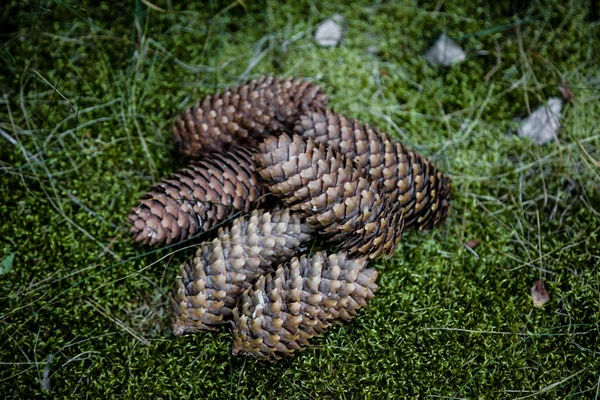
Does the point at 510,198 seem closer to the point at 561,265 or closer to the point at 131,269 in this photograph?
the point at 561,265

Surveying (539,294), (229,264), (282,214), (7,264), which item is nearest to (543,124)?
(539,294)

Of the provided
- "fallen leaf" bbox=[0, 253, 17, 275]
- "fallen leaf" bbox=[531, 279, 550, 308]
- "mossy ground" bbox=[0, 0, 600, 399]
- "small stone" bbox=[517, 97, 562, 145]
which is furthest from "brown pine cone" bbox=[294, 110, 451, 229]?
"fallen leaf" bbox=[0, 253, 17, 275]

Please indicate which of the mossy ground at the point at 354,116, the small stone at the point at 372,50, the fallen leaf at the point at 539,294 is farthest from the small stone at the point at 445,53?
the fallen leaf at the point at 539,294

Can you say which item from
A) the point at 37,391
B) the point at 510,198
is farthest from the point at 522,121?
the point at 37,391

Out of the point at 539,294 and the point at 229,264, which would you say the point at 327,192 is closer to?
the point at 229,264

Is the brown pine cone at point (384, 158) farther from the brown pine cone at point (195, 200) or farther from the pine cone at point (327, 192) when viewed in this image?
the brown pine cone at point (195, 200)
